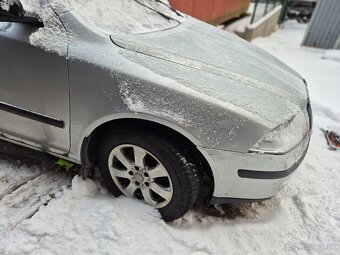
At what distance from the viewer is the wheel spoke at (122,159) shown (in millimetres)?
1906

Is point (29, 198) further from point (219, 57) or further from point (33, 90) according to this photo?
point (219, 57)

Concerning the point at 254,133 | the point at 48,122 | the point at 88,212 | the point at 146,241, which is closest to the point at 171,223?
the point at 146,241

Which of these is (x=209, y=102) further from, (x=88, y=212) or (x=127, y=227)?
(x=88, y=212)

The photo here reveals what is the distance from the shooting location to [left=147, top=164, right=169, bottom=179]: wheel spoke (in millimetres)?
1816

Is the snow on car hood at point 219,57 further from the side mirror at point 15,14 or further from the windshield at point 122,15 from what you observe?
the side mirror at point 15,14

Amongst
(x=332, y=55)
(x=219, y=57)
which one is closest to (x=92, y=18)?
(x=219, y=57)

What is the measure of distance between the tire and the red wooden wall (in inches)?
127

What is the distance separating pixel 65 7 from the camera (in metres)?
1.81

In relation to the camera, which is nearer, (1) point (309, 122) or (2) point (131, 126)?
(2) point (131, 126)

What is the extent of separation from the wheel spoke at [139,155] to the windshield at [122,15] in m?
0.74

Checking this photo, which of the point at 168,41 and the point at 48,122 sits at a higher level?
the point at 168,41

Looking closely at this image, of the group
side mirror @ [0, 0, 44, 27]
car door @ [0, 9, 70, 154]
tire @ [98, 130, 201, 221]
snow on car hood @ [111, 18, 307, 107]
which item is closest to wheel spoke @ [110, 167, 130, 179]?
tire @ [98, 130, 201, 221]

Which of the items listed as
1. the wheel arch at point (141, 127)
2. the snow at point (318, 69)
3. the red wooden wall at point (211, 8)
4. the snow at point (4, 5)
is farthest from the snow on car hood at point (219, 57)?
the red wooden wall at point (211, 8)

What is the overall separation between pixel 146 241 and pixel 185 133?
0.72 m
